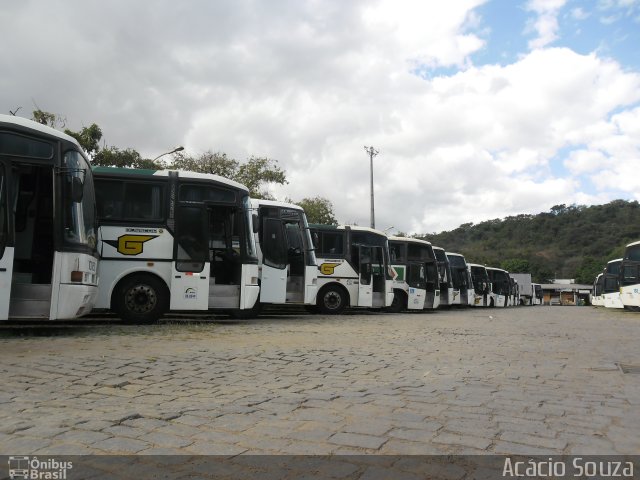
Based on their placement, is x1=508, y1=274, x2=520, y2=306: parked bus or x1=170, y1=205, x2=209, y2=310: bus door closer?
x1=170, y1=205, x2=209, y2=310: bus door

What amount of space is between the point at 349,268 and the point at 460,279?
1388cm

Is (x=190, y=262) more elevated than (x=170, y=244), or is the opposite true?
(x=170, y=244)

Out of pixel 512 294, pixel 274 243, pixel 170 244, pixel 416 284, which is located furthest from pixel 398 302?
pixel 512 294

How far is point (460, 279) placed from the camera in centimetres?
3084

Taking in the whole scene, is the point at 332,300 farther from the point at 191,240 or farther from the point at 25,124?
the point at 25,124

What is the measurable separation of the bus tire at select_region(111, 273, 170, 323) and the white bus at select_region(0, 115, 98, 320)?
1.88 metres

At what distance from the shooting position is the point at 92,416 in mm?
4227

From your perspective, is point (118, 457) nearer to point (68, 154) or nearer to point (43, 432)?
point (43, 432)

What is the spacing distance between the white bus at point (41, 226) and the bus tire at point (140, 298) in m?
1.88

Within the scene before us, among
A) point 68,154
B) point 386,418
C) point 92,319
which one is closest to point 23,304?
point 68,154

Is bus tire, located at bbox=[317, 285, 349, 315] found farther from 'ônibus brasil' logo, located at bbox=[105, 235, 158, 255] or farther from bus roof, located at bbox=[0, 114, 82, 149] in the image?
bus roof, located at bbox=[0, 114, 82, 149]

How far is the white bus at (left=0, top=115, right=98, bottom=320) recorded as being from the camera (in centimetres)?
840

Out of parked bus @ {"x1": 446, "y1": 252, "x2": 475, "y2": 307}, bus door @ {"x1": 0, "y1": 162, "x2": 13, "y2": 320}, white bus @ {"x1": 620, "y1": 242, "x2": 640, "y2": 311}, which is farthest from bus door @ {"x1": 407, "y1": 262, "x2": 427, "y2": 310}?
bus door @ {"x1": 0, "y1": 162, "x2": 13, "y2": 320}

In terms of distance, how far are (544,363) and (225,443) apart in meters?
5.38
